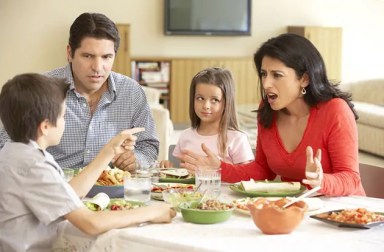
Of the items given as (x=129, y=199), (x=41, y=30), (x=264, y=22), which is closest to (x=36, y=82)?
(x=129, y=199)

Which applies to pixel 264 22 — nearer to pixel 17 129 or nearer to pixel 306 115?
pixel 306 115

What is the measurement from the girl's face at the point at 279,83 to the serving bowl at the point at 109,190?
2.25ft

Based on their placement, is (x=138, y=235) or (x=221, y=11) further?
(x=221, y=11)

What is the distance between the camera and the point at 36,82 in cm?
216

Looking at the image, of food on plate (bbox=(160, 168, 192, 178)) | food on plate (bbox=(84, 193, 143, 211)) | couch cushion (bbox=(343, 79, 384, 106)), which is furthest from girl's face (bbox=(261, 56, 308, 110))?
couch cushion (bbox=(343, 79, 384, 106))

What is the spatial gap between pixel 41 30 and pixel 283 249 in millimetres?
8277

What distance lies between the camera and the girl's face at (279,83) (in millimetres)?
2807

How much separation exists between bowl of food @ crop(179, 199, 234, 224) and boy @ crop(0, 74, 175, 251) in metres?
0.05

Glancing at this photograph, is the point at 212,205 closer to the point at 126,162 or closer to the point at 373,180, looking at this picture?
the point at 126,162

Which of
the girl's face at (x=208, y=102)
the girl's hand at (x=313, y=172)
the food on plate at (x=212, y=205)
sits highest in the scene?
the girl's face at (x=208, y=102)

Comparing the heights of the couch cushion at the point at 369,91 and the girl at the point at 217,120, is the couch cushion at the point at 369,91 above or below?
below

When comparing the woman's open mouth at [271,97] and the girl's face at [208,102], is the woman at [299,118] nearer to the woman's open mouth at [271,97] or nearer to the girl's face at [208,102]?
the woman's open mouth at [271,97]

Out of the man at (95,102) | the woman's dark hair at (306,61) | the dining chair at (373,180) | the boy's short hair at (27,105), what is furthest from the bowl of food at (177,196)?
the dining chair at (373,180)

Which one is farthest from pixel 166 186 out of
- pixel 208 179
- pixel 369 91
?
pixel 369 91
